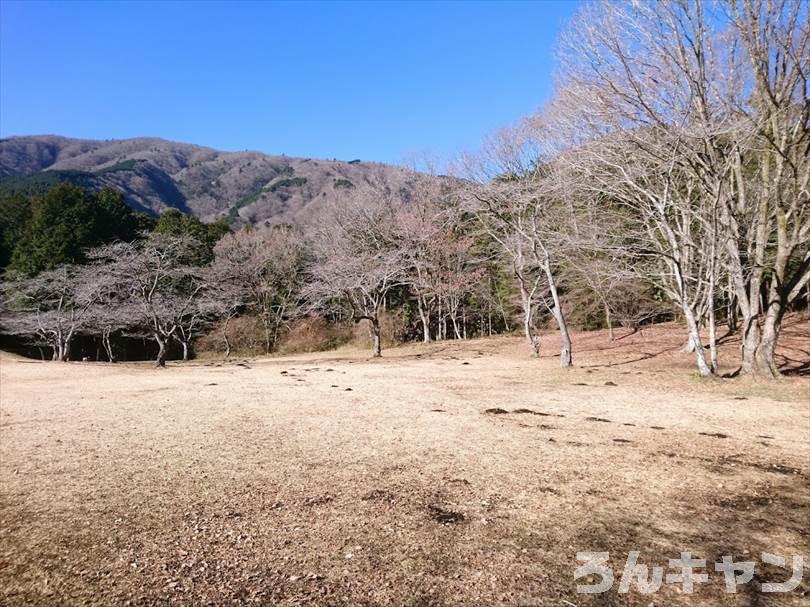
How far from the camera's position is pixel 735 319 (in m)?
19.2

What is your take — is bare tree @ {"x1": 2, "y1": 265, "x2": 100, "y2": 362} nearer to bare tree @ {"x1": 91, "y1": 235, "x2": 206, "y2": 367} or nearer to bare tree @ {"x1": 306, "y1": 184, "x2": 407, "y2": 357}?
bare tree @ {"x1": 91, "y1": 235, "x2": 206, "y2": 367}

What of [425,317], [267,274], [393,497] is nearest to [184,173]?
[267,274]

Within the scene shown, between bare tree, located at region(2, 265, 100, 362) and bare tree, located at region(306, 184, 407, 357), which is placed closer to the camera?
bare tree, located at region(306, 184, 407, 357)

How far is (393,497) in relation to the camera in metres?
4.23

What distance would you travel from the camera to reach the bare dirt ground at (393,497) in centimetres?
287

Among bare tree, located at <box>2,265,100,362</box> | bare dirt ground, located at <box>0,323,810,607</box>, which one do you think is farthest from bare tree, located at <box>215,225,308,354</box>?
bare dirt ground, located at <box>0,323,810,607</box>

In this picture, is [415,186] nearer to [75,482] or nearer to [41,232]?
Result: [41,232]

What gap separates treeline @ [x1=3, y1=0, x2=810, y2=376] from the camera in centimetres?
1009

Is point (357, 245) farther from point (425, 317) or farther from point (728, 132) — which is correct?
point (728, 132)

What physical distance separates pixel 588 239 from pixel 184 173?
126 meters

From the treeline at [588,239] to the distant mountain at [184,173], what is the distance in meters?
30.7

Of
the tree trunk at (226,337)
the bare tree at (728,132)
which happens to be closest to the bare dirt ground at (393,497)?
the bare tree at (728,132)

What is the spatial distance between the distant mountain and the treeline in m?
30.7

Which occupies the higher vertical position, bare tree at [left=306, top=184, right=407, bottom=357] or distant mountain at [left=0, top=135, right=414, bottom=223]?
distant mountain at [left=0, top=135, right=414, bottom=223]
